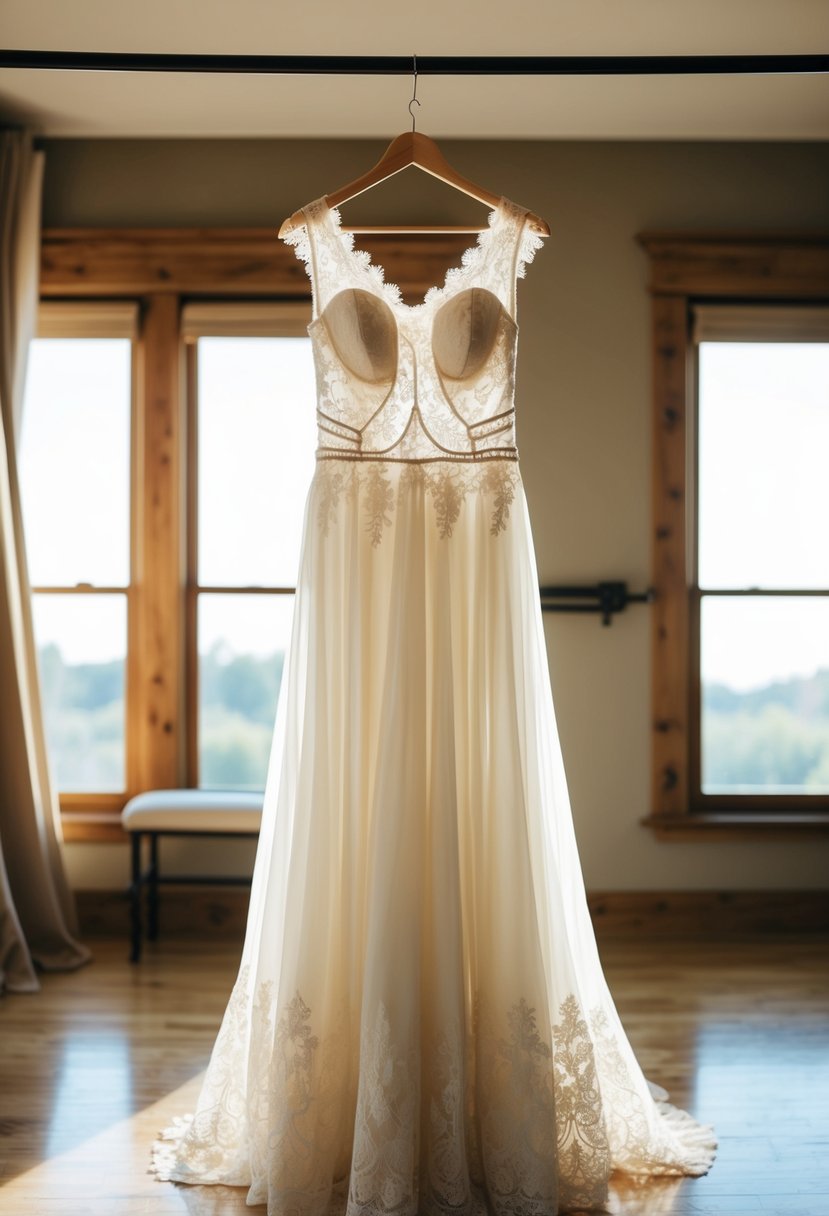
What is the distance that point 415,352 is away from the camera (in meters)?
2.10

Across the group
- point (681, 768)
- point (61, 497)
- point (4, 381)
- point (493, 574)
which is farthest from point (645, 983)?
point (4, 381)

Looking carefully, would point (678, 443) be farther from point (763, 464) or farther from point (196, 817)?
point (196, 817)

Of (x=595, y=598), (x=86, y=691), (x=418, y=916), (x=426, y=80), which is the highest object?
(x=426, y=80)

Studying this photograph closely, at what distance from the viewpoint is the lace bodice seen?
2.05m

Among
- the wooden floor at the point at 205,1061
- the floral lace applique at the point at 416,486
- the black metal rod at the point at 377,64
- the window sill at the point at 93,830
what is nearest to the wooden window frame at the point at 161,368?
the window sill at the point at 93,830

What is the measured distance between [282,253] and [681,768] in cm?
242

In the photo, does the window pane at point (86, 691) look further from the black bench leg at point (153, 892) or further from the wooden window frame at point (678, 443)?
the wooden window frame at point (678, 443)

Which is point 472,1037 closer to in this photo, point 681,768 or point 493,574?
point 493,574

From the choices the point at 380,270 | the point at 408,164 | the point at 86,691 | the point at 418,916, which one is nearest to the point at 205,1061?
the point at 418,916

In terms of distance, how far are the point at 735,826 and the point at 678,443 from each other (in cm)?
144

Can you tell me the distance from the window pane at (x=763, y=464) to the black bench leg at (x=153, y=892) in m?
2.25

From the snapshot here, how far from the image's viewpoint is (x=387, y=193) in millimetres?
3785

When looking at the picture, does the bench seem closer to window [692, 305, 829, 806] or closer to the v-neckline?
window [692, 305, 829, 806]

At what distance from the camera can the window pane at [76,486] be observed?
3.89 m
